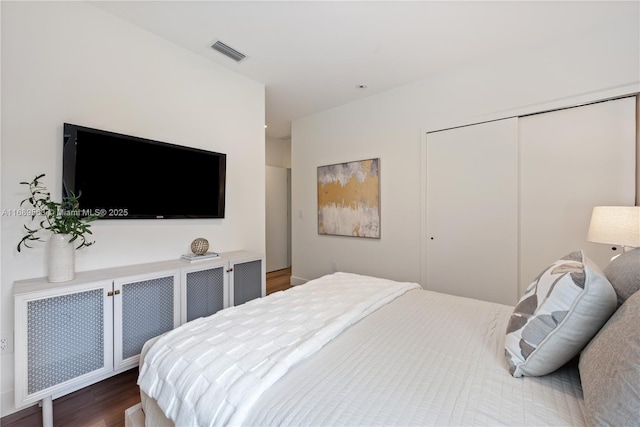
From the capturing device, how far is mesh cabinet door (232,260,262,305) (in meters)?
2.45

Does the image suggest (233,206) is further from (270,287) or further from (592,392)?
(592,392)

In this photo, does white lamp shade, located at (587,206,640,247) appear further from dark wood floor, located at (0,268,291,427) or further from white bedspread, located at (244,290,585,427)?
dark wood floor, located at (0,268,291,427)

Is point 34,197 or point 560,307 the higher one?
point 34,197

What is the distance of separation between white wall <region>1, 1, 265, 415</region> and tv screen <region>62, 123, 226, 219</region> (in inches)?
4.0

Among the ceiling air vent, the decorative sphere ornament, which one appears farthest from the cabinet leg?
the ceiling air vent

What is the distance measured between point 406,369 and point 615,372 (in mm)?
527

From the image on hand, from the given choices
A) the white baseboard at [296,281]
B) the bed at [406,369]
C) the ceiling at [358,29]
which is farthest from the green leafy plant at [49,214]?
Answer: the white baseboard at [296,281]

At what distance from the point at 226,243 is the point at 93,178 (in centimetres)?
125

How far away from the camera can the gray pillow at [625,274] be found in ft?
2.93

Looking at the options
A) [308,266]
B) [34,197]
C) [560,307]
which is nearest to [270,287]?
[308,266]

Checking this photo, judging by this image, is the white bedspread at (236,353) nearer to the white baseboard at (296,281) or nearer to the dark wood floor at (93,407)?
the dark wood floor at (93,407)

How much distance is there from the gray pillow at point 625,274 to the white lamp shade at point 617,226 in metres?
0.75

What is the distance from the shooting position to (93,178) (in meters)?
1.88

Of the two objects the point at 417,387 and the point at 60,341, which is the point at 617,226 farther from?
the point at 60,341
